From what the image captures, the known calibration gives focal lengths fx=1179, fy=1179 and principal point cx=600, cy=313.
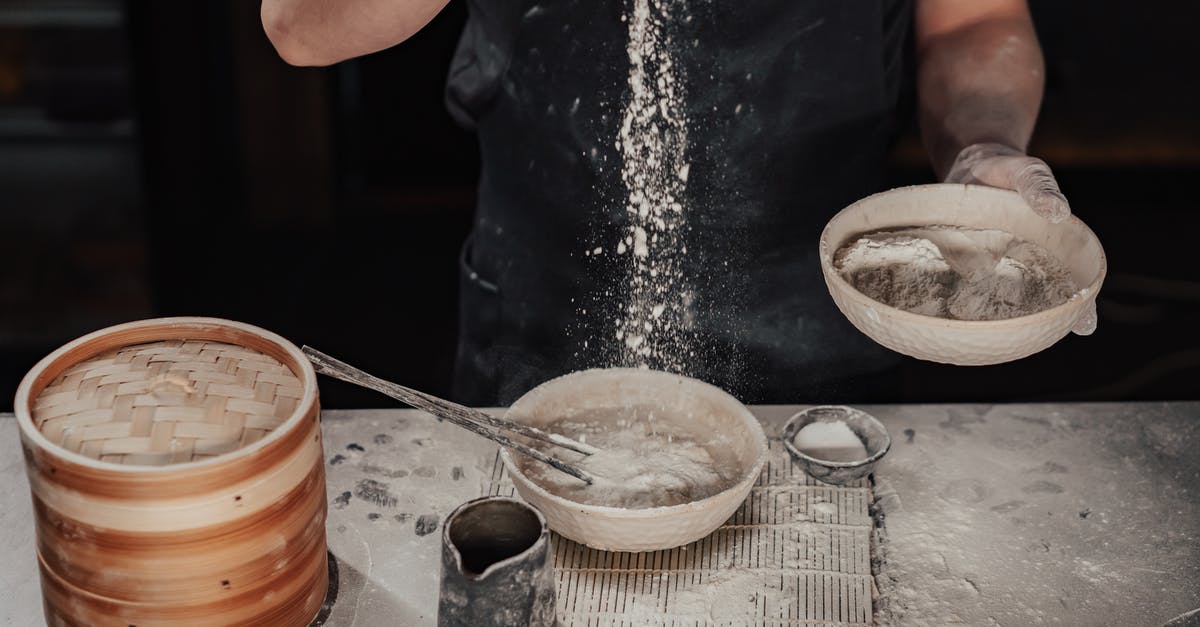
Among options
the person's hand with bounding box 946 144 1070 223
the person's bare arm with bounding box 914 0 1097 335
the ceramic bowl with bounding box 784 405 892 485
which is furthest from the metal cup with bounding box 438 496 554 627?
the person's bare arm with bounding box 914 0 1097 335

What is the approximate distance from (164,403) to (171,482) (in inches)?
4.4

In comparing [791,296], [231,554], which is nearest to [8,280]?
[791,296]

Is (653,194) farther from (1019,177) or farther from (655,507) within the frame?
(655,507)

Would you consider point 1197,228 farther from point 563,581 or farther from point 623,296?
point 563,581

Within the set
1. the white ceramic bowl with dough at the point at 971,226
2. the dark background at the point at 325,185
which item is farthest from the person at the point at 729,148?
the dark background at the point at 325,185

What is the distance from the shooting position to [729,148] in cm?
197

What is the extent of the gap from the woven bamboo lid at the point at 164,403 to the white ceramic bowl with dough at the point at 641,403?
0.32 metres

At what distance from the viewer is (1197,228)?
429 centimetres

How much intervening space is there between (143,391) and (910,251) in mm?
984

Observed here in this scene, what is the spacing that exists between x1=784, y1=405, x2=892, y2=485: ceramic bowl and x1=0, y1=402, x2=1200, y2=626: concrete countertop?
43 mm

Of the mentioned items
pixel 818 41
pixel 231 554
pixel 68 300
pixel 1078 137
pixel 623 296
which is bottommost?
pixel 68 300

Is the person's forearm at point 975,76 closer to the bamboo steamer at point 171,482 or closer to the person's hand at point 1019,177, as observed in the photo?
the person's hand at point 1019,177

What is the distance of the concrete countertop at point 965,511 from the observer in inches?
54.5

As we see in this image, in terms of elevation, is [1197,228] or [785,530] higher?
[785,530]
